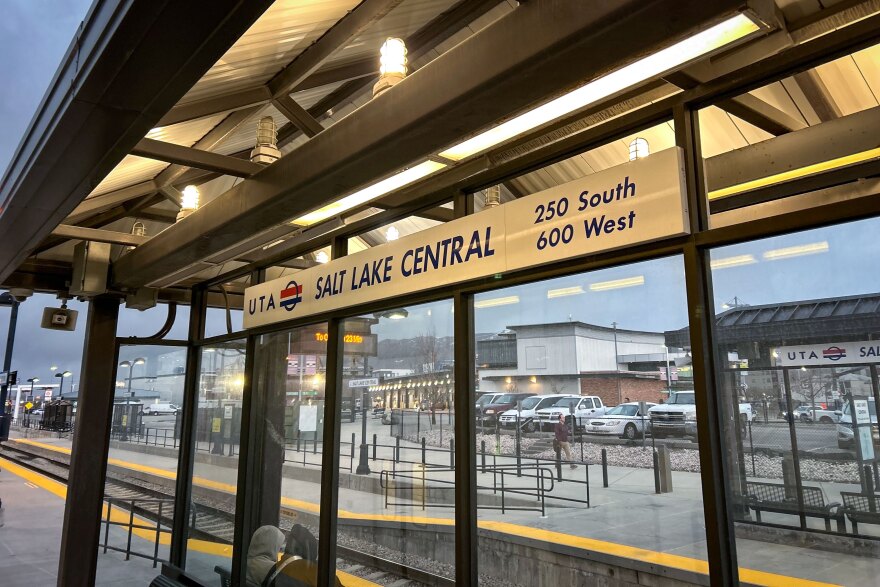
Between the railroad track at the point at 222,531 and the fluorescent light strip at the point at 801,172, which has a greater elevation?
the fluorescent light strip at the point at 801,172

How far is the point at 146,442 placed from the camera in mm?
6117

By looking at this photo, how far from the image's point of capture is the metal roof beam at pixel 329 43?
8.14 feet

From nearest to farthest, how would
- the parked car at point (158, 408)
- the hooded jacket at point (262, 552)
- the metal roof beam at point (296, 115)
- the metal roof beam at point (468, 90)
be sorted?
the metal roof beam at point (468, 90)
the metal roof beam at point (296, 115)
the hooded jacket at point (262, 552)
the parked car at point (158, 408)

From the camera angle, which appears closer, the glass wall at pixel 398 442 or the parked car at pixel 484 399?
the parked car at pixel 484 399

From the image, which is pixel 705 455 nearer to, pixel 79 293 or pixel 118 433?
pixel 79 293

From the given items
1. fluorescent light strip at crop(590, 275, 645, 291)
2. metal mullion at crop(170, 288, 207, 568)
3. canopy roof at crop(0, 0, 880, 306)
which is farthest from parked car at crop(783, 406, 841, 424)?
metal mullion at crop(170, 288, 207, 568)

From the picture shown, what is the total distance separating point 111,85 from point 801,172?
114 inches

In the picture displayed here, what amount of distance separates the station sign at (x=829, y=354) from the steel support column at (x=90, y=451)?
5701 millimetres

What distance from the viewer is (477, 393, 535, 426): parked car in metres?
3.00

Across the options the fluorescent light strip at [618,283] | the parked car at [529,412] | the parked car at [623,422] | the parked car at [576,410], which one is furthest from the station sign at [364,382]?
the fluorescent light strip at [618,283]

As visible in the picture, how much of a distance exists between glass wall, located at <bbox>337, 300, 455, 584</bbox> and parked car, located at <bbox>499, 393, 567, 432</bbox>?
0.37 metres

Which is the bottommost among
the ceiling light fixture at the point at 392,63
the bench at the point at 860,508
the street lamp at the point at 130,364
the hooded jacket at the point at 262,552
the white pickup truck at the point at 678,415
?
the hooded jacket at the point at 262,552

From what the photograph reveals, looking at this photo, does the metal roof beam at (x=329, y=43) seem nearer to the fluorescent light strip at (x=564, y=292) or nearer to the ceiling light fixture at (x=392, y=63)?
the ceiling light fixture at (x=392, y=63)

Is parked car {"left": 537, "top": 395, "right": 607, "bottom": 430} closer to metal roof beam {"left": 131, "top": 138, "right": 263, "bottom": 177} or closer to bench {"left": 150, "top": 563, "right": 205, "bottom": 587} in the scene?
metal roof beam {"left": 131, "top": 138, "right": 263, "bottom": 177}
